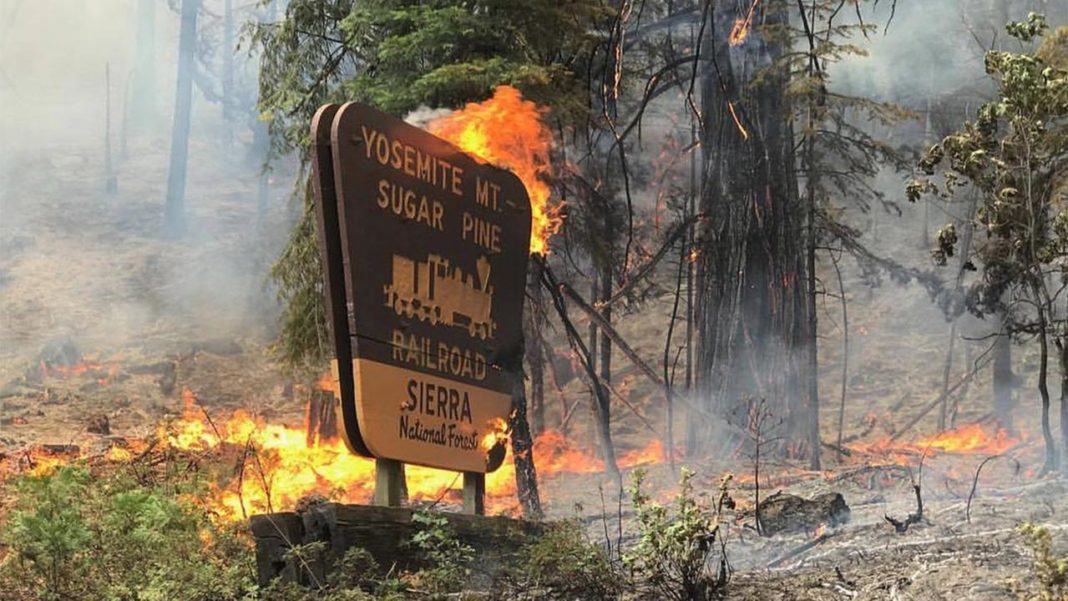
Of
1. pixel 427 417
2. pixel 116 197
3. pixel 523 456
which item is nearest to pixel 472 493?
pixel 427 417

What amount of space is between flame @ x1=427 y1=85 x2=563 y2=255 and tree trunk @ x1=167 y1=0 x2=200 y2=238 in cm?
1881

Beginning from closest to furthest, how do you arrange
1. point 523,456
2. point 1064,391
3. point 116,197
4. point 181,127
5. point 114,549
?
point 114,549
point 523,456
point 1064,391
point 116,197
point 181,127

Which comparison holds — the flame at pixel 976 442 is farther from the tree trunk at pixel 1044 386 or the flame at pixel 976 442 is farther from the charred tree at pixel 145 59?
the charred tree at pixel 145 59

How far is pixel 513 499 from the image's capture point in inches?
512

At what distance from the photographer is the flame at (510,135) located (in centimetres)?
1023

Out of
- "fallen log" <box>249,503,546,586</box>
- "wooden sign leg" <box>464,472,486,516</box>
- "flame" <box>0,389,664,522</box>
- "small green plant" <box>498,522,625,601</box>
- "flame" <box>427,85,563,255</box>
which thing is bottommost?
"small green plant" <box>498,522,625,601</box>

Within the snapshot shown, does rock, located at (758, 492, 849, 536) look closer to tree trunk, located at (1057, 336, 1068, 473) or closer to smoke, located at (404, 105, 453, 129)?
tree trunk, located at (1057, 336, 1068, 473)

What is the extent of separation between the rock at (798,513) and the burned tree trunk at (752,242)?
5961 mm

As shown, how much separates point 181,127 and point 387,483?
24.7 meters

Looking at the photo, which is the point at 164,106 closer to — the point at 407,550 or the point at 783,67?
the point at 783,67

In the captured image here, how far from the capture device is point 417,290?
754cm

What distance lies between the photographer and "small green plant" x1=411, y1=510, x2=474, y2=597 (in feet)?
20.4

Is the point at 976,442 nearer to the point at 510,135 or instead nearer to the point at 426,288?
the point at 510,135

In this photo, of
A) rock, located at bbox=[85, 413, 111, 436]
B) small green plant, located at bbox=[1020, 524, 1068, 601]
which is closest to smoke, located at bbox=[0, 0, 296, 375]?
rock, located at bbox=[85, 413, 111, 436]
